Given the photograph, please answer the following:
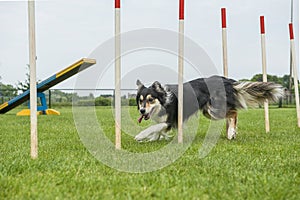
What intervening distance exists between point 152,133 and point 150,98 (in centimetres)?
52

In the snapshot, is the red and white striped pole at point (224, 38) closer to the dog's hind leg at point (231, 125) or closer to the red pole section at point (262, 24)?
the dog's hind leg at point (231, 125)

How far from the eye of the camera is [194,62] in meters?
4.97

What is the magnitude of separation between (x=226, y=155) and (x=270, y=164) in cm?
58

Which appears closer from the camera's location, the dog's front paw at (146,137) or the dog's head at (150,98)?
the dog's front paw at (146,137)

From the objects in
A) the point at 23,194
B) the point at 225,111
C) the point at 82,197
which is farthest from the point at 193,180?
the point at 225,111

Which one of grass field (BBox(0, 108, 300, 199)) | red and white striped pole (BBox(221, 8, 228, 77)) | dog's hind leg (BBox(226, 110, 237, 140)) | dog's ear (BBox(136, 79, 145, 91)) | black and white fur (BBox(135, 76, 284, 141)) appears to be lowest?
grass field (BBox(0, 108, 300, 199))

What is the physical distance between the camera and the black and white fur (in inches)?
221

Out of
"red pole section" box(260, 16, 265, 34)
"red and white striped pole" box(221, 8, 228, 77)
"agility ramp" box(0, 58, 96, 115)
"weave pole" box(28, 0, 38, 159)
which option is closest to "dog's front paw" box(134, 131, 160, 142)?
"agility ramp" box(0, 58, 96, 115)

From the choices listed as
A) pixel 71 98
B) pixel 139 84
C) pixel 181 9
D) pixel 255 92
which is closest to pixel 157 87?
pixel 139 84

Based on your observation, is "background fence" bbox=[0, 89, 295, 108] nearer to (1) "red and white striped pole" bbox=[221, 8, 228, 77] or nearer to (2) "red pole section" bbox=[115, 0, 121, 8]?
(1) "red and white striped pole" bbox=[221, 8, 228, 77]

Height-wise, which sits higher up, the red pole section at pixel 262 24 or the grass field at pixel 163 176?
the red pole section at pixel 262 24

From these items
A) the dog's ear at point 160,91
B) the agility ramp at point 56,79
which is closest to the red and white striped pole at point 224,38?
the dog's ear at point 160,91

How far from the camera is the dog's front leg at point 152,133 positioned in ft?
17.9

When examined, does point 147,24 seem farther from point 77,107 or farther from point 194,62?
point 77,107
